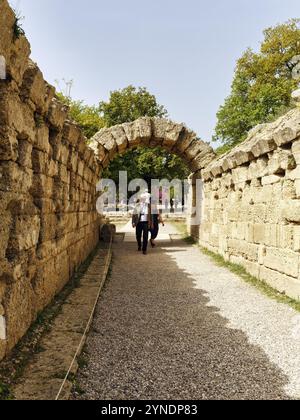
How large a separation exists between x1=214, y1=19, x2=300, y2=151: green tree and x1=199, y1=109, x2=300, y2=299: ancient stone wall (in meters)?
16.8

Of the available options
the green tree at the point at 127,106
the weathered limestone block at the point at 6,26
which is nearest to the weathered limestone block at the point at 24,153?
the weathered limestone block at the point at 6,26

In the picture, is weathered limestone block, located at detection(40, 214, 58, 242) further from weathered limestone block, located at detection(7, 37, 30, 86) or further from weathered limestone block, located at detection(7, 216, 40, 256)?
weathered limestone block, located at detection(7, 37, 30, 86)

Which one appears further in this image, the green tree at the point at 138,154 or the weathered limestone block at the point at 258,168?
the green tree at the point at 138,154

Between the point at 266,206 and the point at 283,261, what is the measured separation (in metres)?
1.20

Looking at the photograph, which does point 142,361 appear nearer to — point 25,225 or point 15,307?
point 15,307

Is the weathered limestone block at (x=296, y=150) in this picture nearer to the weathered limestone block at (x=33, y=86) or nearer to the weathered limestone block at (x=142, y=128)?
the weathered limestone block at (x=33, y=86)

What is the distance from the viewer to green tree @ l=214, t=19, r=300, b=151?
25391 millimetres

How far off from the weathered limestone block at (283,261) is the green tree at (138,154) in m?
23.0

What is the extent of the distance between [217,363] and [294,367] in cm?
65

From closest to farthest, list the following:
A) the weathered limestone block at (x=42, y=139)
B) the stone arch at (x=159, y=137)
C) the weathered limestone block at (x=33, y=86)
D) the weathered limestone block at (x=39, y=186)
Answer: the weathered limestone block at (x=33, y=86), the weathered limestone block at (x=42, y=139), the weathered limestone block at (x=39, y=186), the stone arch at (x=159, y=137)

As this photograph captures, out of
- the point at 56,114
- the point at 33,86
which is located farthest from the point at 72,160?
the point at 33,86

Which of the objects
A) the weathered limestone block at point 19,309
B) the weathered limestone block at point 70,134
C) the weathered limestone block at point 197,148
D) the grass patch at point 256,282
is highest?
the weathered limestone block at point 197,148

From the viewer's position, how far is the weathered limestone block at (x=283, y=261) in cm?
575

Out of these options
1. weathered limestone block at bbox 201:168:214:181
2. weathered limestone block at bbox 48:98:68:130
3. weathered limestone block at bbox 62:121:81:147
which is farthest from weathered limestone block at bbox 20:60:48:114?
weathered limestone block at bbox 201:168:214:181
